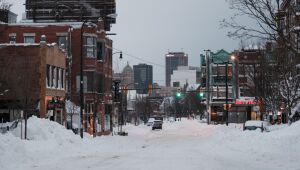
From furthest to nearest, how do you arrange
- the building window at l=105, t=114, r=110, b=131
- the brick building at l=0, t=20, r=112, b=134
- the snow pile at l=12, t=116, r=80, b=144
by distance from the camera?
1. the building window at l=105, t=114, r=110, b=131
2. the brick building at l=0, t=20, r=112, b=134
3. the snow pile at l=12, t=116, r=80, b=144

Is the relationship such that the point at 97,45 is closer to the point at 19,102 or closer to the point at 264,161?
the point at 19,102

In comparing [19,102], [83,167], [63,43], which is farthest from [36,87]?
[83,167]

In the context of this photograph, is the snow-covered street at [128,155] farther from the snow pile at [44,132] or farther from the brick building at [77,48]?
the brick building at [77,48]

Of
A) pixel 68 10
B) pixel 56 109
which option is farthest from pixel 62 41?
pixel 68 10

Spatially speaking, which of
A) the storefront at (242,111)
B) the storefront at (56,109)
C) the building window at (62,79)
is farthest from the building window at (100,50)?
the storefront at (242,111)

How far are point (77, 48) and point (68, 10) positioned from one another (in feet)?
58.2

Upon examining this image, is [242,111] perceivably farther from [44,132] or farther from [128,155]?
[128,155]

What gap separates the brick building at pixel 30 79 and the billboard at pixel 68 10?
28132mm

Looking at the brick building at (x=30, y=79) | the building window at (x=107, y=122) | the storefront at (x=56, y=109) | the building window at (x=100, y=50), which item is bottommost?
the building window at (x=107, y=122)

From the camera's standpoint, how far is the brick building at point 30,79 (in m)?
43.4

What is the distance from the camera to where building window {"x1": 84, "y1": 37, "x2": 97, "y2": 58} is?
2383 inches

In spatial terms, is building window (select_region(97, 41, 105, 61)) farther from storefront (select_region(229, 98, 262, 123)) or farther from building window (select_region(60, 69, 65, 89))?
storefront (select_region(229, 98, 262, 123))

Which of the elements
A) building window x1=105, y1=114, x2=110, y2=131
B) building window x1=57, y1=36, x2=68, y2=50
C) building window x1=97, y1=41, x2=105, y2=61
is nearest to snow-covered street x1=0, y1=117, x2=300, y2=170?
building window x1=57, y1=36, x2=68, y2=50

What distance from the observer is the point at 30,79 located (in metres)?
45.7
